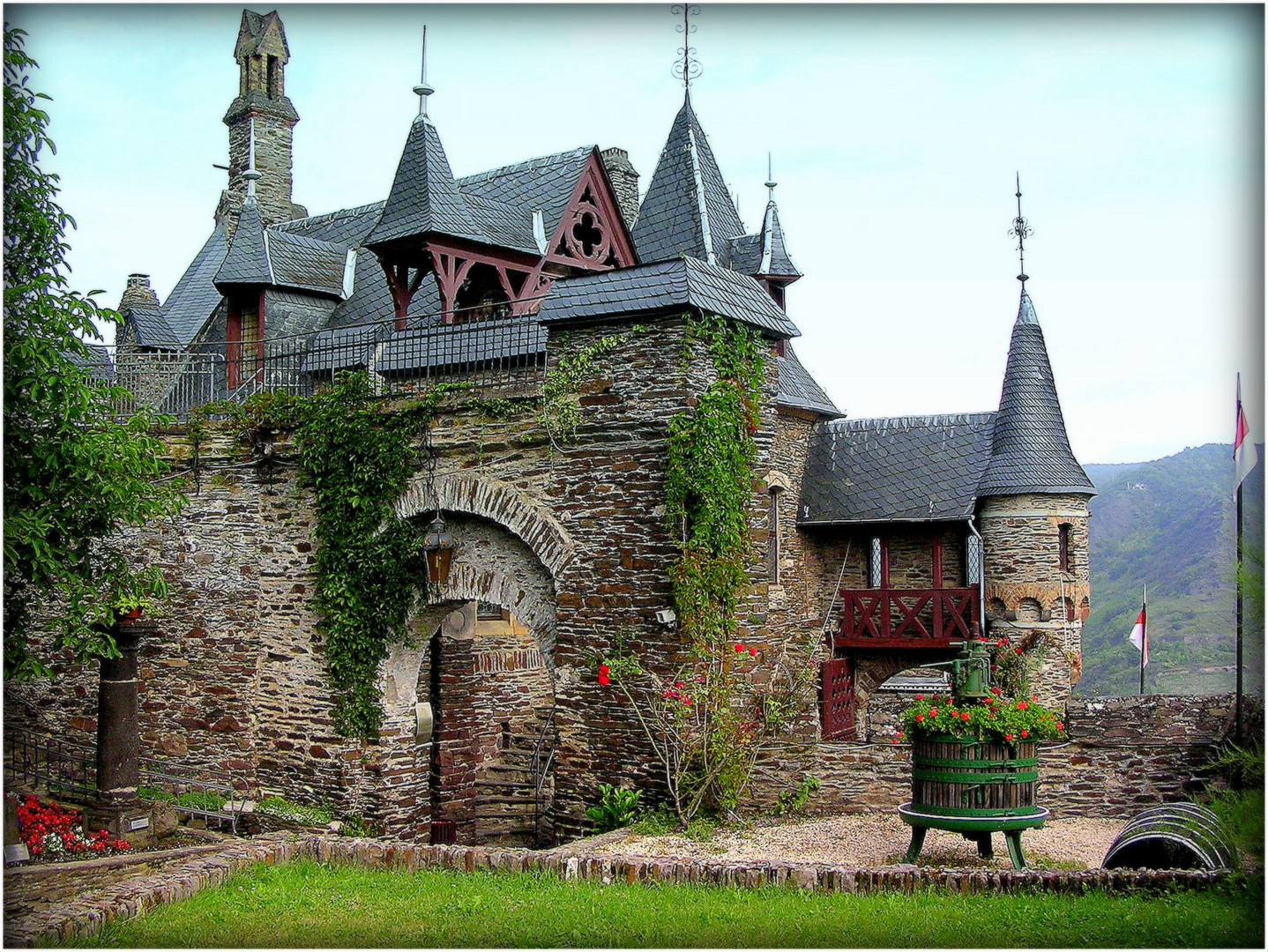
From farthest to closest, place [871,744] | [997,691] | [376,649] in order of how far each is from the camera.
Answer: [376,649]
[871,744]
[997,691]

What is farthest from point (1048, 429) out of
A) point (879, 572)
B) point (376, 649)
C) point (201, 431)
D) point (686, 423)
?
point (201, 431)

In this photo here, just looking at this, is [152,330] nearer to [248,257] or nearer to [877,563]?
[248,257]

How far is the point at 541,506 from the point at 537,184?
6905mm

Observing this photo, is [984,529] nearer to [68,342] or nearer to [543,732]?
[543,732]

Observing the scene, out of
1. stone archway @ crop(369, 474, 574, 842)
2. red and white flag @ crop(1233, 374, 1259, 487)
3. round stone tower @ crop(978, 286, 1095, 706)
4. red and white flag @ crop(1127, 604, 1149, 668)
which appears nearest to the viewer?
red and white flag @ crop(1233, 374, 1259, 487)

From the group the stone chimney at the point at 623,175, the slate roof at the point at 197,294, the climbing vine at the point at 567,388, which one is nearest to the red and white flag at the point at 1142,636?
the stone chimney at the point at 623,175

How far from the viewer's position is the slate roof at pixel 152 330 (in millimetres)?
19484

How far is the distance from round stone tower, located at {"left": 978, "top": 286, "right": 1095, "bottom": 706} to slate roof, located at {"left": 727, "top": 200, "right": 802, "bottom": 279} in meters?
4.33

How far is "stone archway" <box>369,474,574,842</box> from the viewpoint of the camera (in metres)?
11.1

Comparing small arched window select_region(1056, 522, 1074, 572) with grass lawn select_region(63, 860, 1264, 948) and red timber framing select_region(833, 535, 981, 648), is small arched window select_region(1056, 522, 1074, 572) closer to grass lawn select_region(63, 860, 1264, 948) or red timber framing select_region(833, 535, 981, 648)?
red timber framing select_region(833, 535, 981, 648)

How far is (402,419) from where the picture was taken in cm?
1180

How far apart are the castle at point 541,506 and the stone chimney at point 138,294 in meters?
3.00

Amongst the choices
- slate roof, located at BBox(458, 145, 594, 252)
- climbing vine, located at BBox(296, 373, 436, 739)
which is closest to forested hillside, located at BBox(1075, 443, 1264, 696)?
slate roof, located at BBox(458, 145, 594, 252)

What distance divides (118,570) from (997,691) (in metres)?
7.16
